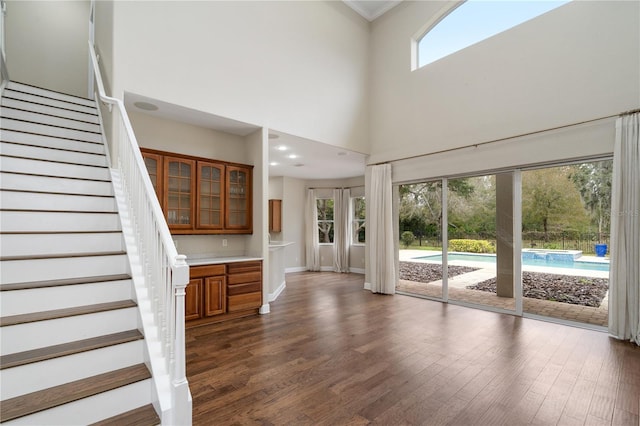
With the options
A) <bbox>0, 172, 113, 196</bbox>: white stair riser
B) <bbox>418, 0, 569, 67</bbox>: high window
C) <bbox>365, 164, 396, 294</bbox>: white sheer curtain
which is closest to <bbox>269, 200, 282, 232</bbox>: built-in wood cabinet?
<bbox>365, 164, 396, 294</bbox>: white sheer curtain

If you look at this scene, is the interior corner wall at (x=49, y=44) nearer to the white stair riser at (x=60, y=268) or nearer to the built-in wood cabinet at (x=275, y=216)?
the built-in wood cabinet at (x=275, y=216)

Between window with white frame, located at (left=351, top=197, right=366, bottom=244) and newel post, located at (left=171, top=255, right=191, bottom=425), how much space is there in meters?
7.44

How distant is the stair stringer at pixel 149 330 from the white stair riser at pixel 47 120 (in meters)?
1.82

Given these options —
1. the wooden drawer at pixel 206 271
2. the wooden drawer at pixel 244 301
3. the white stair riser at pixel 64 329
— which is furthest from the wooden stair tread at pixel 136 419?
the wooden drawer at pixel 244 301

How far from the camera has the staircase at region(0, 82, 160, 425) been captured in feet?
5.41

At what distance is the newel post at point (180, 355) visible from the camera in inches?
62.6

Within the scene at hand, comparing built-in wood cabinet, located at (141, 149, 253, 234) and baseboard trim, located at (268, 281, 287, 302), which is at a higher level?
built-in wood cabinet, located at (141, 149, 253, 234)

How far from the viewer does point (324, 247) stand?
9.18m

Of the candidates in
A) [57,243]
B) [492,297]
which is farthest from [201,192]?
[492,297]

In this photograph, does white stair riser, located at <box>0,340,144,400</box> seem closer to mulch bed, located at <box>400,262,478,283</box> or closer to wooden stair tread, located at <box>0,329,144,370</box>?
wooden stair tread, located at <box>0,329,144,370</box>

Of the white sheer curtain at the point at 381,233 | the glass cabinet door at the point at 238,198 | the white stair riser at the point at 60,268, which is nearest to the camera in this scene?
the white stair riser at the point at 60,268

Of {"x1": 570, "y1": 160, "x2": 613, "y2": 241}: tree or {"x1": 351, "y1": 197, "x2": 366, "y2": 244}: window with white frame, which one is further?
{"x1": 351, "y1": 197, "x2": 366, "y2": 244}: window with white frame

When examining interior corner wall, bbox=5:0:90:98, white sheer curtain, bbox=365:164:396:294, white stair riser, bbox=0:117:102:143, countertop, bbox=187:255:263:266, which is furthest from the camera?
white sheer curtain, bbox=365:164:396:294

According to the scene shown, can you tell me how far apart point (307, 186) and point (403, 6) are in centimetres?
512
